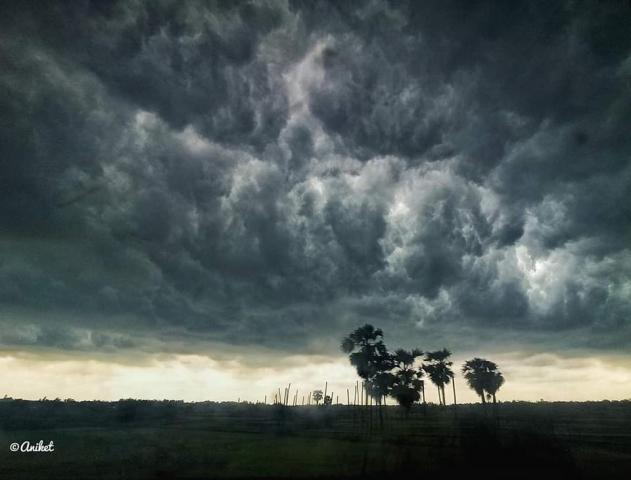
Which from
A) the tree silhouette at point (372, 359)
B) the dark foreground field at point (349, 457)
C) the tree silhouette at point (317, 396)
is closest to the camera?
the dark foreground field at point (349, 457)

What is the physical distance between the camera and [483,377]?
273ft

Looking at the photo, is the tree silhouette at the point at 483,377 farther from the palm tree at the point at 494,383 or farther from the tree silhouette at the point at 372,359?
the tree silhouette at the point at 372,359

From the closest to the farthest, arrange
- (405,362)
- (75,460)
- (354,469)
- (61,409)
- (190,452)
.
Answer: (354,469)
(75,460)
(190,452)
(405,362)
(61,409)

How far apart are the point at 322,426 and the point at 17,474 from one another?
49404mm

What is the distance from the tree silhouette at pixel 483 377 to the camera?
83125 mm

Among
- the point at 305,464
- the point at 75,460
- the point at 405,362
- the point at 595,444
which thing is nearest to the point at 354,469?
the point at 305,464

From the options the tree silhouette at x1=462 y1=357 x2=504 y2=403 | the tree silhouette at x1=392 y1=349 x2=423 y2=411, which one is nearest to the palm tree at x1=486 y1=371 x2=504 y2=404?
the tree silhouette at x1=462 y1=357 x2=504 y2=403

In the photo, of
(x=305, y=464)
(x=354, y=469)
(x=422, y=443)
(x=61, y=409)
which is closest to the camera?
(x=354, y=469)

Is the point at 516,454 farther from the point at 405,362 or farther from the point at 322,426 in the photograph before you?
the point at 322,426

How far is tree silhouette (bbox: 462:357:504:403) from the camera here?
83125 mm

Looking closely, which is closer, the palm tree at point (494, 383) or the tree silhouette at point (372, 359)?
the tree silhouette at point (372, 359)

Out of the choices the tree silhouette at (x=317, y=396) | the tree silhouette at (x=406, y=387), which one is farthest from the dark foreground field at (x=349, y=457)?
the tree silhouette at (x=317, y=396)

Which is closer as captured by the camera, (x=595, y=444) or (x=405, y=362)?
(x=595, y=444)

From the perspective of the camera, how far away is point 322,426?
68.2 meters
